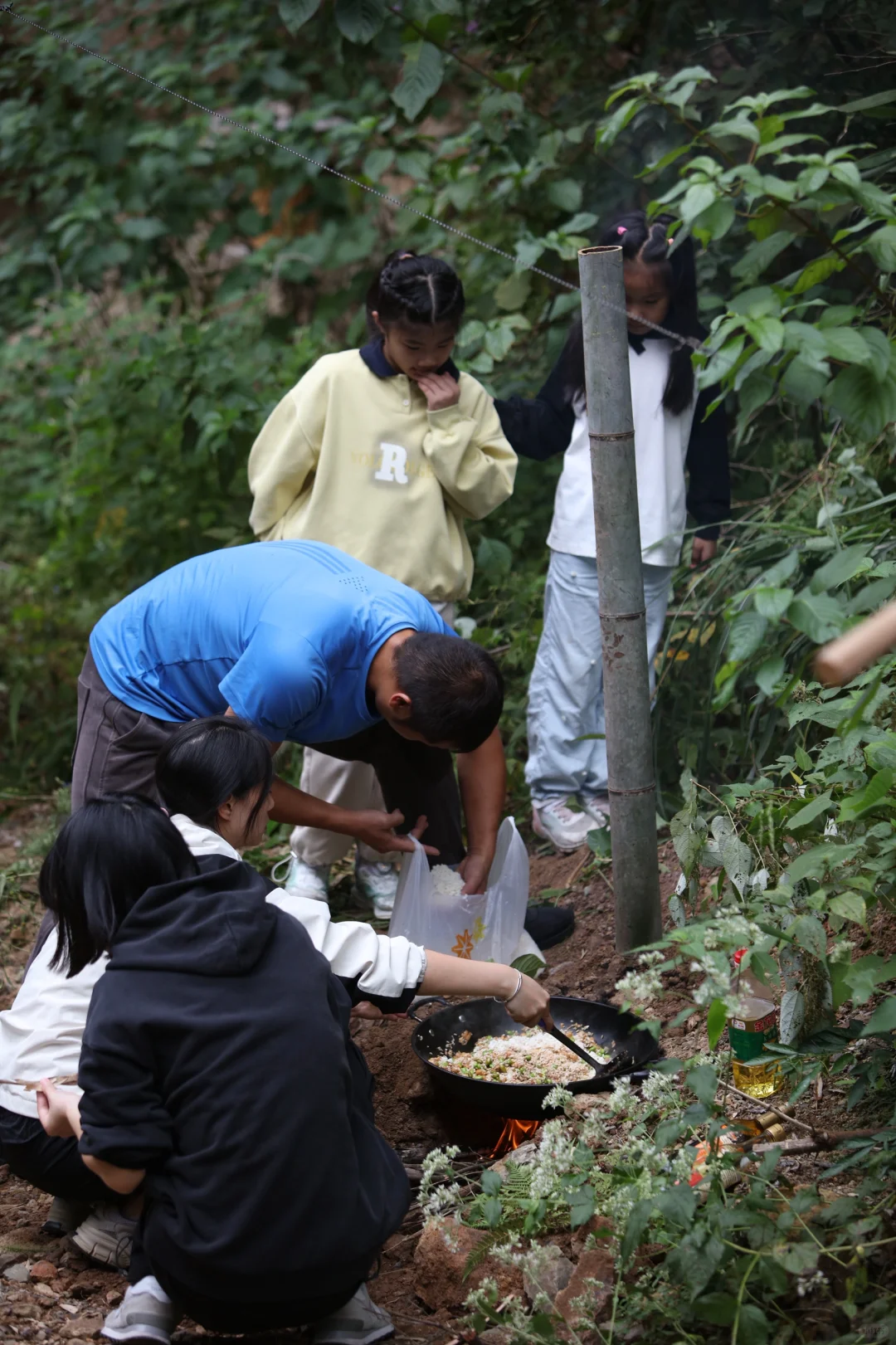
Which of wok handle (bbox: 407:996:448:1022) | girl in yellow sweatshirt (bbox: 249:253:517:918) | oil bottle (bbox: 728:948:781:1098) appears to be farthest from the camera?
girl in yellow sweatshirt (bbox: 249:253:517:918)

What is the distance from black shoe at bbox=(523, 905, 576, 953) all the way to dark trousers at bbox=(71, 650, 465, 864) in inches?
10.0

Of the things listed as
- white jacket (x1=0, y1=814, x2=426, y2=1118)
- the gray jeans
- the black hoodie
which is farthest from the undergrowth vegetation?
the gray jeans

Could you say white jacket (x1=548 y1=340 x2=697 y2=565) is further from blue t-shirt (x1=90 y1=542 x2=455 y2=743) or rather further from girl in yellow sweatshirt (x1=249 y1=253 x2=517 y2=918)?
blue t-shirt (x1=90 y1=542 x2=455 y2=743)

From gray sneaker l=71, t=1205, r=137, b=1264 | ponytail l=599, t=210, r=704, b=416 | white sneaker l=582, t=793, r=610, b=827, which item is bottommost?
white sneaker l=582, t=793, r=610, b=827

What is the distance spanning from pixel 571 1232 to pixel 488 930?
3.27 feet

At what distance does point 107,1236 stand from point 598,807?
1.94m

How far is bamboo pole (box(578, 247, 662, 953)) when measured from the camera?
2781 mm

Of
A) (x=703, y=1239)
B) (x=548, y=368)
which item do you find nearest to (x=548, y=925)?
(x=703, y=1239)

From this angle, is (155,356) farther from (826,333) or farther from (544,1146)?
(544,1146)

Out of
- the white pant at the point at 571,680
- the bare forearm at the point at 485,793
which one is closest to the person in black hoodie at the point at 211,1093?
the bare forearm at the point at 485,793

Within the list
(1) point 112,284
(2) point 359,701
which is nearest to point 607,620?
(2) point 359,701

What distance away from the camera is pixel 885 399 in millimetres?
2713

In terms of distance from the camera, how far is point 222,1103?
1.94m

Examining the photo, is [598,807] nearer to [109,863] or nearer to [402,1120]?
[402,1120]
